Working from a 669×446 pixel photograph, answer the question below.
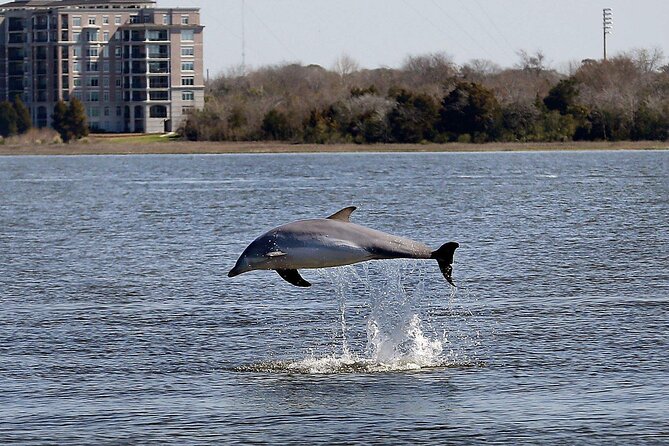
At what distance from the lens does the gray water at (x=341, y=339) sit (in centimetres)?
2145

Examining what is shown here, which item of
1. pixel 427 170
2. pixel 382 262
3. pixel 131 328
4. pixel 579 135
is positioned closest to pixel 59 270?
pixel 382 262

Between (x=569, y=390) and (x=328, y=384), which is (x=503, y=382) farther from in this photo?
(x=328, y=384)

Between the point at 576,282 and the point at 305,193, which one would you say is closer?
the point at 576,282

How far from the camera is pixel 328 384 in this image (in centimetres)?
2402

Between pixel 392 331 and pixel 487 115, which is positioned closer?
pixel 392 331

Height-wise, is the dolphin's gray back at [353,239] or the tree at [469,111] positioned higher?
the tree at [469,111]

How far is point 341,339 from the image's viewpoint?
2827cm

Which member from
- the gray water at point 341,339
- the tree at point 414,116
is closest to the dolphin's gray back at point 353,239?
the gray water at point 341,339

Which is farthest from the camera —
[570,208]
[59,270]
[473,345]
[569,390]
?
[570,208]

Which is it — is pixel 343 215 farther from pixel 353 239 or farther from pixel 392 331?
Result: pixel 392 331

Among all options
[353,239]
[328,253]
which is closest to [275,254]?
[328,253]

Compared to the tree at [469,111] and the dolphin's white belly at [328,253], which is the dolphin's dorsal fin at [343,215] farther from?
the tree at [469,111]

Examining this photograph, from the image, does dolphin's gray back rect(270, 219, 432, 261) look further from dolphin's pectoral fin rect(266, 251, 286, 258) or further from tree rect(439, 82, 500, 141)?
tree rect(439, 82, 500, 141)

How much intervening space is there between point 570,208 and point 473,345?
1723 inches
